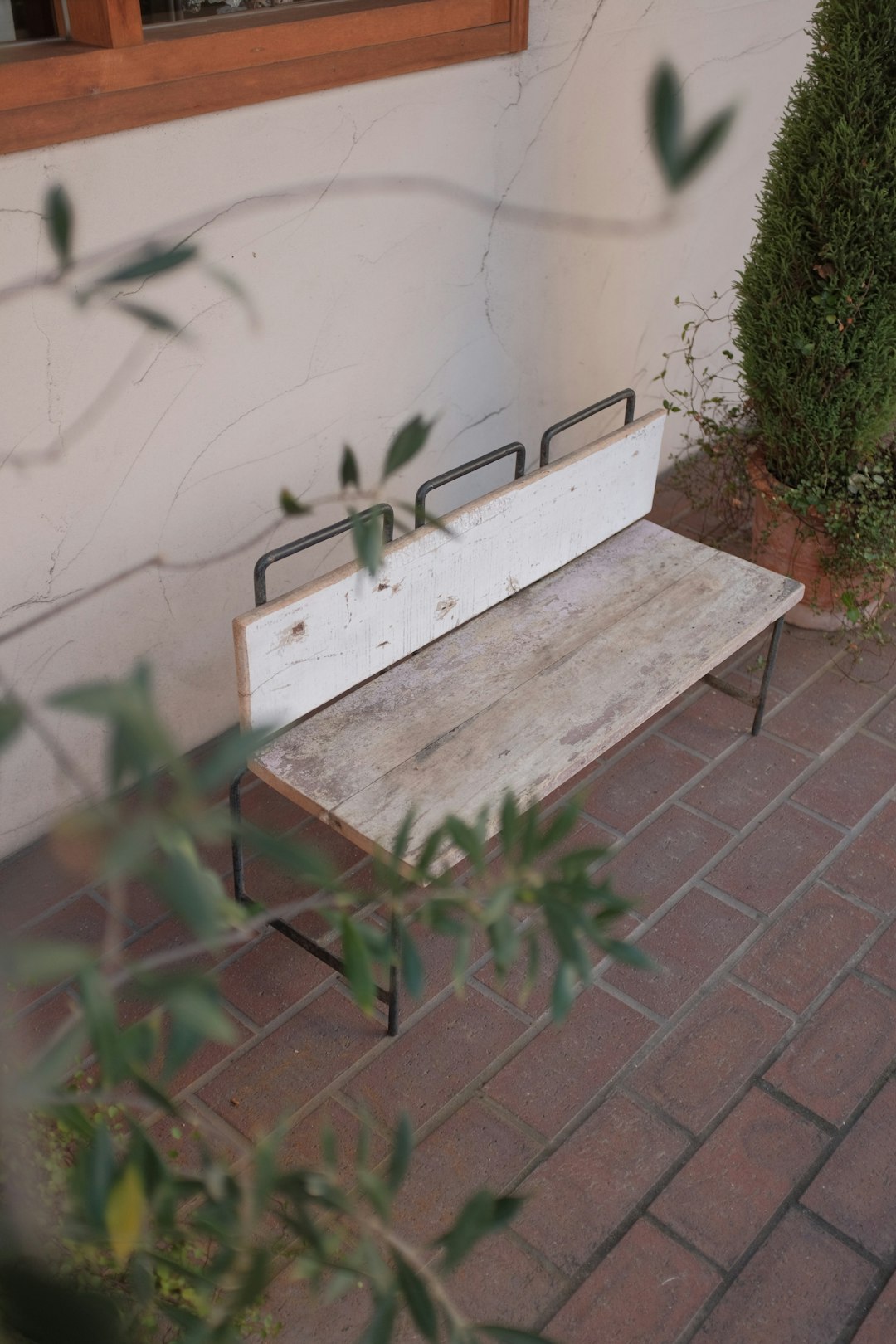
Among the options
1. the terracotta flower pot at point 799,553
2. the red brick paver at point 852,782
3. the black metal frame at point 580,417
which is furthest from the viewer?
the terracotta flower pot at point 799,553

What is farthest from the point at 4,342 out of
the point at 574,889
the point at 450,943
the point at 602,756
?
the point at 574,889

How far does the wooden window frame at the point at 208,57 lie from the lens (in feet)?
7.54

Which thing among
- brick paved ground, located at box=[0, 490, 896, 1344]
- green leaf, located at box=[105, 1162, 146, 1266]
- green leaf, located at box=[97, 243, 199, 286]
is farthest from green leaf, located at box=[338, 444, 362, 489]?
brick paved ground, located at box=[0, 490, 896, 1344]

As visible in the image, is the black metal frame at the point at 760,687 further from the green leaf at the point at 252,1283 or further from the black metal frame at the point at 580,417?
the green leaf at the point at 252,1283

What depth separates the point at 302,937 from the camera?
8.82 ft

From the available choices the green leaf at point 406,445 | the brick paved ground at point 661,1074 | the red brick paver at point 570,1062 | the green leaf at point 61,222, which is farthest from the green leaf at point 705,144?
the red brick paver at point 570,1062

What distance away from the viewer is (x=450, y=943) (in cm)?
278

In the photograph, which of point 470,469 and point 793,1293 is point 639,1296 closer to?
point 793,1293

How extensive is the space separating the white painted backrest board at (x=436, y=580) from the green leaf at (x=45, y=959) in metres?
1.69

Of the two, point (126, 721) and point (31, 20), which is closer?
point (126, 721)

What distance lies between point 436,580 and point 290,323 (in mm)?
741

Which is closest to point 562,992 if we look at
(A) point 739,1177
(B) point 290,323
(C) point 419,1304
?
(C) point 419,1304

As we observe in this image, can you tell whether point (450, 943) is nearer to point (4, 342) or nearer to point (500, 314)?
point (4, 342)

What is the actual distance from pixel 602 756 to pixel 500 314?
132 cm
